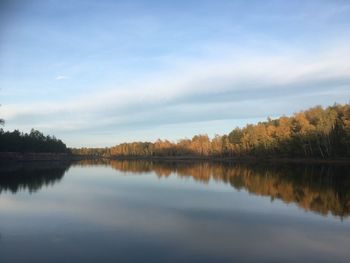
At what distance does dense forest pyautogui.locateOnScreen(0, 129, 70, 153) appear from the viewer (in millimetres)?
93375

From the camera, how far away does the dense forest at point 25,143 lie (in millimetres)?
93375

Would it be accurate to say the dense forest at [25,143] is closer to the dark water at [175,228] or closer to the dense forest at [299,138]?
the dense forest at [299,138]

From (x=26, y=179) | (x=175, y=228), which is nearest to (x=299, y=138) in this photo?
(x=26, y=179)

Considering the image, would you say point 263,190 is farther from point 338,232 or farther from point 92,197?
point 338,232

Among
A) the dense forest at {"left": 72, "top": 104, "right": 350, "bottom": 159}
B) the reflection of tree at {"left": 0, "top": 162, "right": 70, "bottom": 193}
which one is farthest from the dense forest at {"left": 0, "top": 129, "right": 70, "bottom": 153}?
the dense forest at {"left": 72, "top": 104, "right": 350, "bottom": 159}

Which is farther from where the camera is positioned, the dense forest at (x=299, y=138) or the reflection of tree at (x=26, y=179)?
the dense forest at (x=299, y=138)

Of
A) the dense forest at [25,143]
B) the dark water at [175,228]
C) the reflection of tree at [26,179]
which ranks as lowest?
the dark water at [175,228]

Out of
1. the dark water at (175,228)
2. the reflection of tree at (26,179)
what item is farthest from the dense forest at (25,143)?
the dark water at (175,228)

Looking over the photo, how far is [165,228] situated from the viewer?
14797 millimetres

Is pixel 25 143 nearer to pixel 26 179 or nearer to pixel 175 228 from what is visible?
pixel 26 179

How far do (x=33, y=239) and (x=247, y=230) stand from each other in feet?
24.1

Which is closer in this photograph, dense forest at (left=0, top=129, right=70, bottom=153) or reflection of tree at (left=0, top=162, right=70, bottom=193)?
reflection of tree at (left=0, top=162, right=70, bottom=193)

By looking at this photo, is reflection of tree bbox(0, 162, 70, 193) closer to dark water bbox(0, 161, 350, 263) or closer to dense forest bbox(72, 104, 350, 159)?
dark water bbox(0, 161, 350, 263)

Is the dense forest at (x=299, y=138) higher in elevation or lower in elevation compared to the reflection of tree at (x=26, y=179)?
higher
